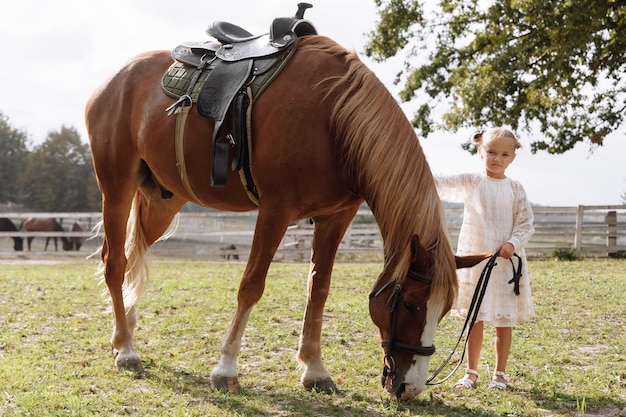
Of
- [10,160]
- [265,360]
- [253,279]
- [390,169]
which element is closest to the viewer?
[390,169]

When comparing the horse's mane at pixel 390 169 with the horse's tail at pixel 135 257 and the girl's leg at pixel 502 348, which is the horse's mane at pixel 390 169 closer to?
the girl's leg at pixel 502 348

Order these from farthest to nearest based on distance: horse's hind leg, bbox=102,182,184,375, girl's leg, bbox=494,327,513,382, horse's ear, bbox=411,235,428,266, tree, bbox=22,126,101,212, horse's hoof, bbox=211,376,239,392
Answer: tree, bbox=22,126,101,212 → horse's hind leg, bbox=102,182,184,375 → girl's leg, bbox=494,327,513,382 → horse's hoof, bbox=211,376,239,392 → horse's ear, bbox=411,235,428,266

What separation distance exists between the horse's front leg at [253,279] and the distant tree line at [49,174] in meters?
39.9

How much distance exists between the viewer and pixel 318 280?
13.3 ft

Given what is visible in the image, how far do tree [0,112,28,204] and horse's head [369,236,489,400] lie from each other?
45657mm

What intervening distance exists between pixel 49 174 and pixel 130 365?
41337 millimetres

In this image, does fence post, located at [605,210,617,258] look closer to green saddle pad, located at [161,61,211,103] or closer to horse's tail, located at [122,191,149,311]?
horse's tail, located at [122,191,149,311]

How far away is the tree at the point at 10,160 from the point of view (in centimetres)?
4456

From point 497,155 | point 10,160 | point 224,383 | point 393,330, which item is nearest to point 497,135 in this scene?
point 497,155

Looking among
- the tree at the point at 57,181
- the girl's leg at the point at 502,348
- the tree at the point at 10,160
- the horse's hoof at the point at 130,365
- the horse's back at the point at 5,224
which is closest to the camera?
the girl's leg at the point at 502,348

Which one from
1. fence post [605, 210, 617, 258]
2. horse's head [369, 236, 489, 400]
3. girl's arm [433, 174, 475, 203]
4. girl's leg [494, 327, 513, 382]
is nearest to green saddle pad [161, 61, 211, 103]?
girl's arm [433, 174, 475, 203]

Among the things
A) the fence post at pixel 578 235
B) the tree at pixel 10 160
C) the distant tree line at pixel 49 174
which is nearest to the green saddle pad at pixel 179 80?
the fence post at pixel 578 235

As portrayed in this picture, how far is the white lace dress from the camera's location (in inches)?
158

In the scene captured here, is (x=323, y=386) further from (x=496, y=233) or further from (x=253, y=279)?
(x=496, y=233)
